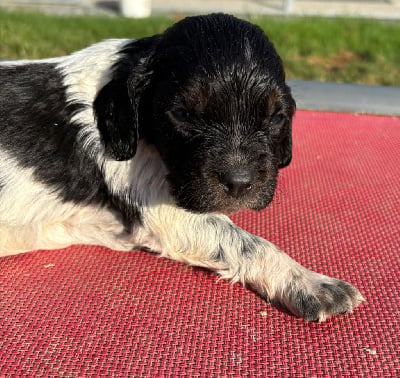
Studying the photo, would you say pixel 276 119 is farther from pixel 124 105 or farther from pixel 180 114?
pixel 124 105

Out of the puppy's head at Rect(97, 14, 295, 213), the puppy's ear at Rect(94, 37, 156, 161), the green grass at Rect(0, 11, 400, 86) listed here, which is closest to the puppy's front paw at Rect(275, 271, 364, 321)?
the puppy's head at Rect(97, 14, 295, 213)

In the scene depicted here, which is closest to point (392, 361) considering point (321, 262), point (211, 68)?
point (321, 262)

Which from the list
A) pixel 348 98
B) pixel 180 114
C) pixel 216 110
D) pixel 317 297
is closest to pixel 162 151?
pixel 180 114

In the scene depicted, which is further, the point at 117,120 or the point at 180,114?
the point at 117,120

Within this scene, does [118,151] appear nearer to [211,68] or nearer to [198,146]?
[198,146]

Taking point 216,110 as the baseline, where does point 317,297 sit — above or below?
below

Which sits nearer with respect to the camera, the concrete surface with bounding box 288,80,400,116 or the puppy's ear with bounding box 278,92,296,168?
the puppy's ear with bounding box 278,92,296,168

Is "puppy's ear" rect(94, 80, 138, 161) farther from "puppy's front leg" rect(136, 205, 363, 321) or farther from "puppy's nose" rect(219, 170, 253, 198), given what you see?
"puppy's nose" rect(219, 170, 253, 198)
